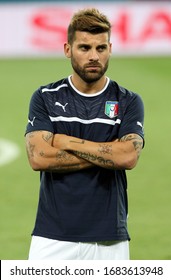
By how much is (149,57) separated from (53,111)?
1826 cm

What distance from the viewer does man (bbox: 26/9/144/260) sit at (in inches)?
244

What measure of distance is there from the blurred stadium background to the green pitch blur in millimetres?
11

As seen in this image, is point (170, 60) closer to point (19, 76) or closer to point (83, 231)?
point (19, 76)

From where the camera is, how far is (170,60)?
24344 millimetres

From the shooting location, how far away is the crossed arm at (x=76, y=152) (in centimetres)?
629

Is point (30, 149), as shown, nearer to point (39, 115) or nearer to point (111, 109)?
point (39, 115)

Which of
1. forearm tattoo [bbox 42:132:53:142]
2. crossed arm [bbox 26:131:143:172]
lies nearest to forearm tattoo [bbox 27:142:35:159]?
crossed arm [bbox 26:131:143:172]

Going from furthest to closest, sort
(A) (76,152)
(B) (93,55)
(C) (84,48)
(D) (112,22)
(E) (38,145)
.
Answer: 1. (D) (112,22)
2. (E) (38,145)
3. (A) (76,152)
4. (C) (84,48)
5. (B) (93,55)

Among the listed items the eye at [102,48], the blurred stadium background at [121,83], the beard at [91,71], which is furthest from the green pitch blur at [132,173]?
the eye at [102,48]

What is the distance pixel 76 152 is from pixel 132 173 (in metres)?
6.59

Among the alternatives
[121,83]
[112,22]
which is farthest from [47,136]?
[112,22]

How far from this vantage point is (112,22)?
2311 cm

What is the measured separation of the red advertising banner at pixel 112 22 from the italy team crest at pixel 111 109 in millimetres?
16766

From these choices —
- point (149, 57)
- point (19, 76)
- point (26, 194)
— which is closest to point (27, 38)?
point (19, 76)
